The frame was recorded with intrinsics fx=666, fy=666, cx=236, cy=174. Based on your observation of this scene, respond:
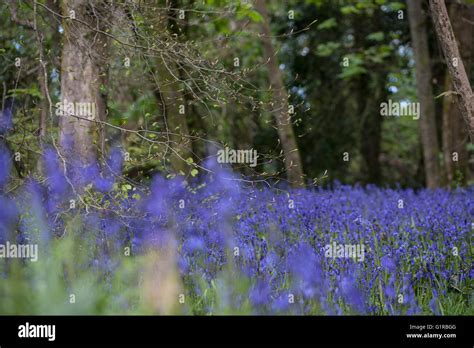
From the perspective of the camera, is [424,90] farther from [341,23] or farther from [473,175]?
[473,175]

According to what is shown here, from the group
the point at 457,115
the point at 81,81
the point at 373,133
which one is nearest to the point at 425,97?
the point at 457,115

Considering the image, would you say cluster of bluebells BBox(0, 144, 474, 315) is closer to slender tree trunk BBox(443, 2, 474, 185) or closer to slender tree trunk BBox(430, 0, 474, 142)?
slender tree trunk BBox(430, 0, 474, 142)

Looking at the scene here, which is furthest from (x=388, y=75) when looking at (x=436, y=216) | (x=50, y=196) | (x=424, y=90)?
(x=50, y=196)

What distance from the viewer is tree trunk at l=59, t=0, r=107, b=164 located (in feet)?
21.3

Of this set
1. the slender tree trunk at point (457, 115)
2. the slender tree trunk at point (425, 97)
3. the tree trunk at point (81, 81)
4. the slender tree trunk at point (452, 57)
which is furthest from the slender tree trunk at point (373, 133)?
the slender tree trunk at point (452, 57)

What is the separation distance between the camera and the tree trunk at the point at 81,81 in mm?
6488

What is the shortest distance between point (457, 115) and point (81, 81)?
7.37 metres

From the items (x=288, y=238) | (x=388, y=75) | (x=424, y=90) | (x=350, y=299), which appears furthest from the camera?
(x=388, y=75)

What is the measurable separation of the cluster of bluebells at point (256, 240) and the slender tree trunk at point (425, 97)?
443cm

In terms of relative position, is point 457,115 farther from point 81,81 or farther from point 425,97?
point 81,81

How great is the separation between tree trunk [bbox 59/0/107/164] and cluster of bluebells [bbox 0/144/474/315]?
1.79 feet
